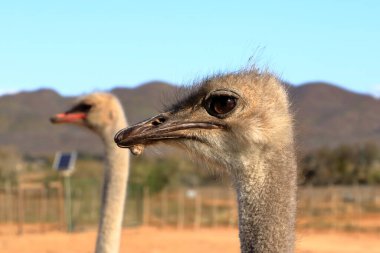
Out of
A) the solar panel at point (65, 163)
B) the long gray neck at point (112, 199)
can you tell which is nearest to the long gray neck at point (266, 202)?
the long gray neck at point (112, 199)

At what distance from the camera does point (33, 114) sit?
Result: 80500 mm

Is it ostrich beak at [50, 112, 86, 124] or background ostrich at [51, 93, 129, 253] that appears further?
ostrich beak at [50, 112, 86, 124]

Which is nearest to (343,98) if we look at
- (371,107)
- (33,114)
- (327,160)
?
(371,107)

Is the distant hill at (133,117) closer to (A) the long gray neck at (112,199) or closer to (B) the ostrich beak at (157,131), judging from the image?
(A) the long gray neck at (112,199)

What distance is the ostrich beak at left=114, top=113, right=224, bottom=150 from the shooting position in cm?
325

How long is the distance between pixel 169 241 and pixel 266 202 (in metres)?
15.6

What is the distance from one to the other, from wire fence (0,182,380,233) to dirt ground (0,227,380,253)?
1.29 metres

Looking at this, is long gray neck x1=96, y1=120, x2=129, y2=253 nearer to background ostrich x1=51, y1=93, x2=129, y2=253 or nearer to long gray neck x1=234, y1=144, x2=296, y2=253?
background ostrich x1=51, y1=93, x2=129, y2=253

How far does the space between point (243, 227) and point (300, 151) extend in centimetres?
52

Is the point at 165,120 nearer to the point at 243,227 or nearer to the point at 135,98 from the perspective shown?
the point at 243,227

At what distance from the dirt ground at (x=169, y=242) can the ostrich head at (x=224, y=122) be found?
43.7 ft

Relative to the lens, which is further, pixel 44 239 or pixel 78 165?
pixel 78 165

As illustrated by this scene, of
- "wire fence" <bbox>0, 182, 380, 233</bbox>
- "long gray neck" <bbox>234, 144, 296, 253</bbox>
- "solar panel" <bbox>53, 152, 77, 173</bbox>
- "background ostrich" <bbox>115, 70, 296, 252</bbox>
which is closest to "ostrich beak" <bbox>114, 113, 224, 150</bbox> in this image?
"background ostrich" <bbox>115, 70, 296, 252</bbox>

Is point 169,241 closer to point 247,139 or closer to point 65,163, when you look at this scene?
point 65,163
